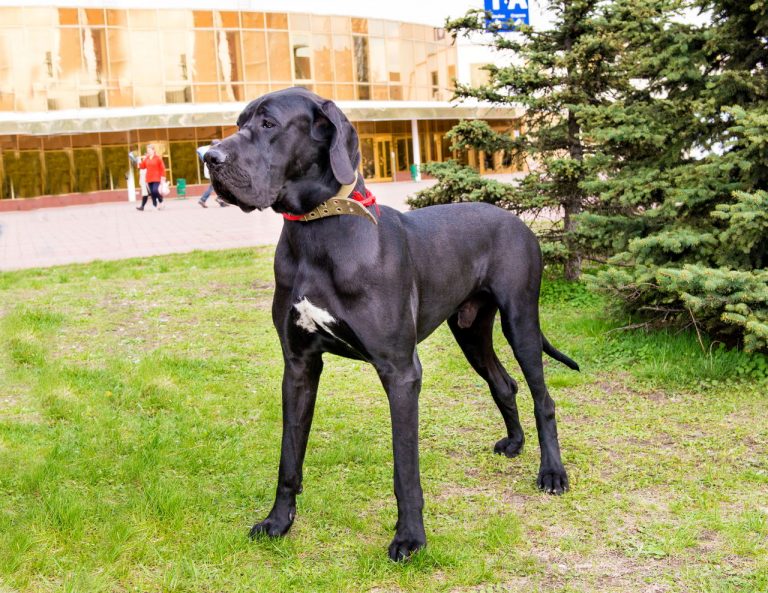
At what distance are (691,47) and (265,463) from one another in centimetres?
493

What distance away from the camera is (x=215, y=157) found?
313 cm

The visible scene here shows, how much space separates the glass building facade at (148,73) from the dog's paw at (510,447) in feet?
117

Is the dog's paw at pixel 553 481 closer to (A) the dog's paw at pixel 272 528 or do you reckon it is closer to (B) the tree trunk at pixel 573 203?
(A) the dog's paw at pixel 272 528

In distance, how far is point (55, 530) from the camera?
12.6 feet

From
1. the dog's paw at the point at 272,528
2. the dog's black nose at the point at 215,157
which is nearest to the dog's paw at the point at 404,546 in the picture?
the dog's paw at the point at 272,528

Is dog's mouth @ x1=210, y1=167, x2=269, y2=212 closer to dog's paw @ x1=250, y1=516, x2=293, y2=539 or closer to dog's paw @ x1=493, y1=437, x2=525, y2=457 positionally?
dog's paw @ x1=250, y1=516, x2=293, y2=539

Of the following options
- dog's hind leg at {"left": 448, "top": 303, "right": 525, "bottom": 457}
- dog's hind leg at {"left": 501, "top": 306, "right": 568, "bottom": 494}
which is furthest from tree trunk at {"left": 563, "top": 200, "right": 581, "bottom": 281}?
dog's hind leg at {"left": 501, "top": 306, "right": 568, "bottom": 494}

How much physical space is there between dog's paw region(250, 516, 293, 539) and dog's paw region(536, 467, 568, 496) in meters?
1.39

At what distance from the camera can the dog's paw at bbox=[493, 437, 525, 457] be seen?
16.2ft

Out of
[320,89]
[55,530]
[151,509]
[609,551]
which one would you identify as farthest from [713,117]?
[320,89]

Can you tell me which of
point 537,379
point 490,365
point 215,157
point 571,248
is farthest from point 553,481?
point 571,248

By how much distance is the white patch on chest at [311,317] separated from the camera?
354cm

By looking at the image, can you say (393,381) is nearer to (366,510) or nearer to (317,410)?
(366,510)

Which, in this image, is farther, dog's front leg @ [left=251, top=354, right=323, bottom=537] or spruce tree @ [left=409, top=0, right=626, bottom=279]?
spruce tree @ [left=409, top=0, right=626, bottom=279]
